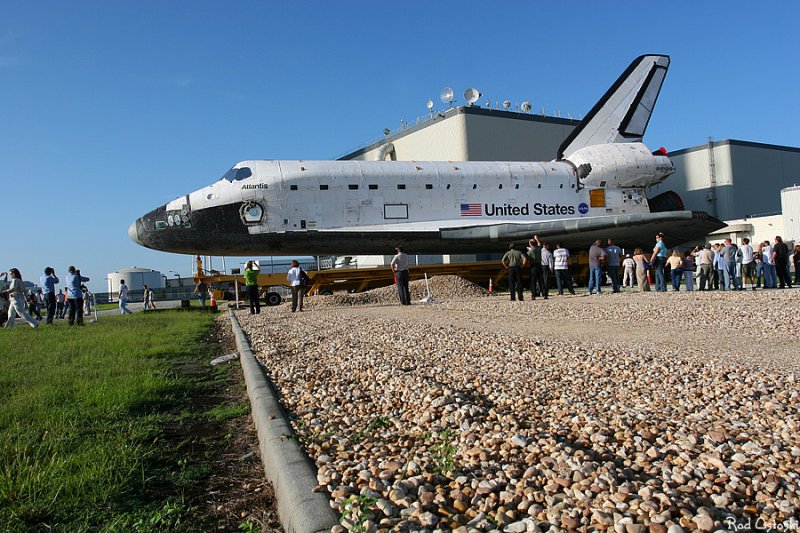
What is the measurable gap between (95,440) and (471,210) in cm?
1433

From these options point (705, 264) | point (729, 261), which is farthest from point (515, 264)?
point (729, 261)

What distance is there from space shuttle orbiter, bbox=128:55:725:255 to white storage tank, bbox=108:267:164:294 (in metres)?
39.7

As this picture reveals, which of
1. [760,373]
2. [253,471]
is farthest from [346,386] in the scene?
[760,373]

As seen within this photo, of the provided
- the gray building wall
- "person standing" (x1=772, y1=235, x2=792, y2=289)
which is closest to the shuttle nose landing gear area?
"person standing" (x1=772, y1=235, x2=792, y2=289)

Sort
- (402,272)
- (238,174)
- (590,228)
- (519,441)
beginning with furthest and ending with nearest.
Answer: (590,228) → (238,174) → (402,272) → (519,441)

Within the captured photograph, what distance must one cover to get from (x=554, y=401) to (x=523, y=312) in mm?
6315

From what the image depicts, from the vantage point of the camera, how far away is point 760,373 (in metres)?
3.99

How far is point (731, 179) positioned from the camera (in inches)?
1216

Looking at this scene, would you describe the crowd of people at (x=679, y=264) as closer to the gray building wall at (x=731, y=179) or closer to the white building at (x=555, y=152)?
the white building at (x=555, y=152)

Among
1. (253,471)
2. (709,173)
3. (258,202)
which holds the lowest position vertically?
(253,471)

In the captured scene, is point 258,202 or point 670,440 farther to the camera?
point 258,202

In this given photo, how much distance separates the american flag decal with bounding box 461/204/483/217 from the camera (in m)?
16.6

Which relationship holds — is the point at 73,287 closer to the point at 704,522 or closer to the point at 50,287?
the point at 50,287

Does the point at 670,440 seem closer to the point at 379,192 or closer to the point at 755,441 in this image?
the point at 755,441
